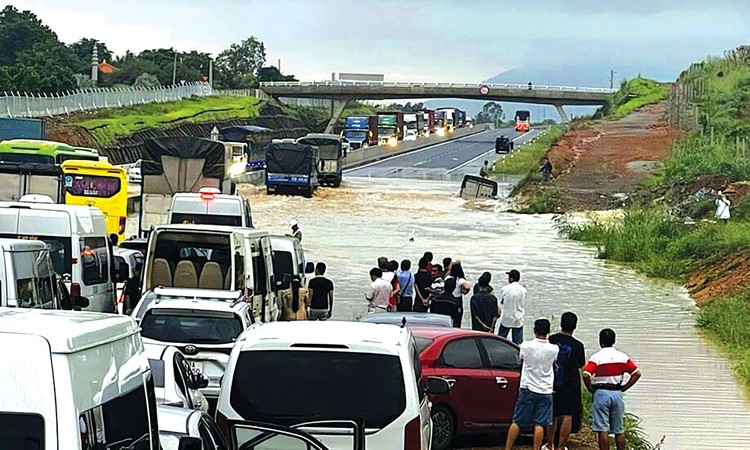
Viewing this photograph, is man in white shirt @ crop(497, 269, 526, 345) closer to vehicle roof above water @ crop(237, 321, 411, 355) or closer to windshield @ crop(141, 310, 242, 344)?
windshield @ crop(141, 310, 242, 344)

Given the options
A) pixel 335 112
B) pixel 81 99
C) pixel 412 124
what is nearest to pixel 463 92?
pixel 412 124

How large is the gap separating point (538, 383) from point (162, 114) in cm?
9620

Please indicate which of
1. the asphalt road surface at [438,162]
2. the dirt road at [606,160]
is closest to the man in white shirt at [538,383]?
the dirt road at [606,160]

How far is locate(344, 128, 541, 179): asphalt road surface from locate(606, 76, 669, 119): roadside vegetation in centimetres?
1134

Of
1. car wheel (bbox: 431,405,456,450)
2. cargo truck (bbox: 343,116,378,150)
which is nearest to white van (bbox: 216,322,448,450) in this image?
car wheel (bbox: 431,405,456,450)

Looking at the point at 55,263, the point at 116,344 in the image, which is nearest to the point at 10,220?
the point at 55,263

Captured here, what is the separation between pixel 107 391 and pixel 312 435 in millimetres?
3039

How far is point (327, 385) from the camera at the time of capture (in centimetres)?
876

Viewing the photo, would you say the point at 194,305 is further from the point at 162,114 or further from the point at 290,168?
the point at 162,114

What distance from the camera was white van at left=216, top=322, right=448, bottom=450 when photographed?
8.72 metres

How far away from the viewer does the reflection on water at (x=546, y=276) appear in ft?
59.9

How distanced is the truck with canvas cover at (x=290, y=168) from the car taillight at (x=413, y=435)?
5571 cm

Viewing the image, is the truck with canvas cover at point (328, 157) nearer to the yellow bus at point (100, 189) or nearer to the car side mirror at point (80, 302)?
the yellow bus at point (100, 189)

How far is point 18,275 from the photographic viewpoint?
43.7 ft
